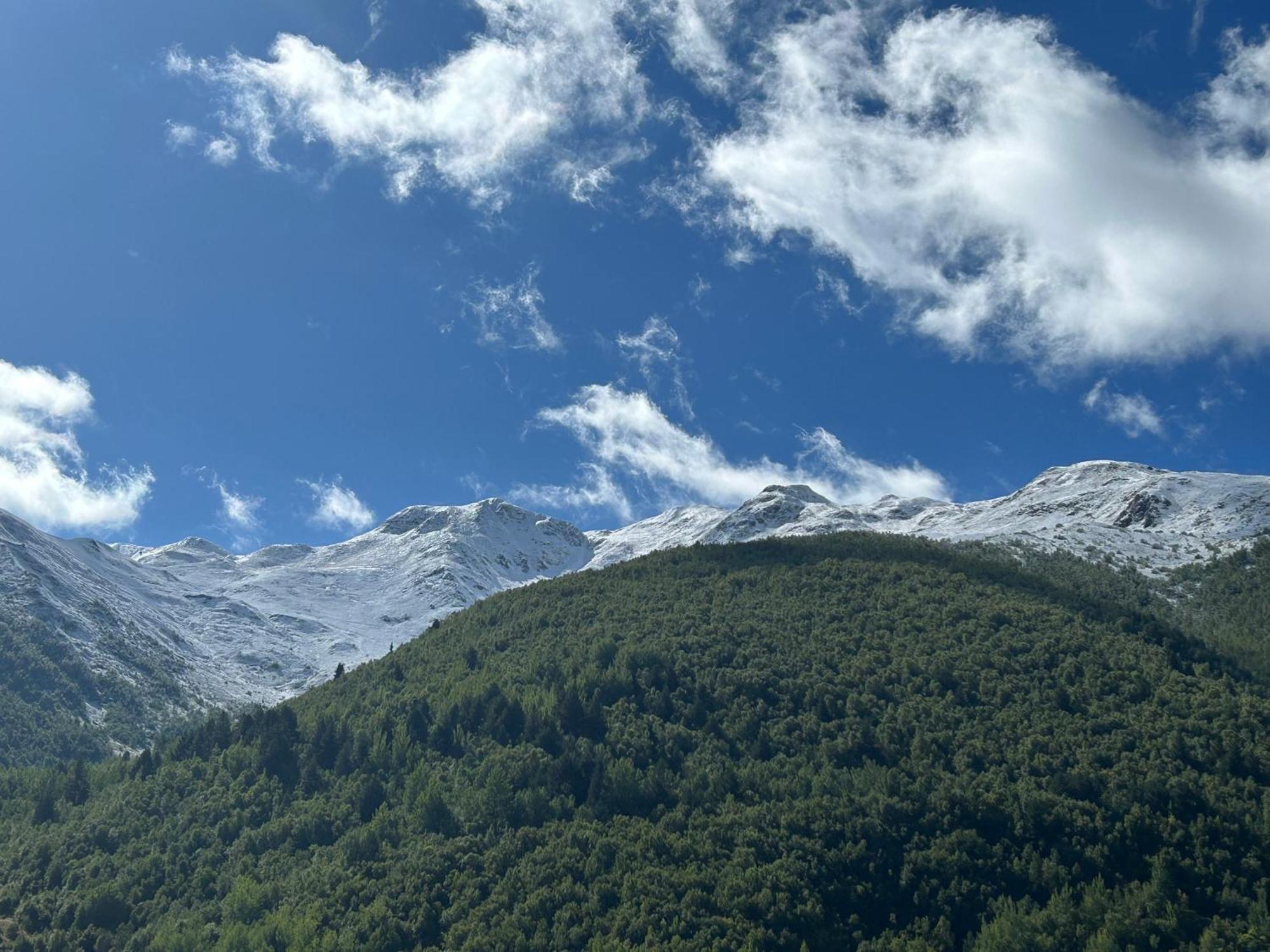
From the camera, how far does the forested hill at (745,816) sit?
416 ft

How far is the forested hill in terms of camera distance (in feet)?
416

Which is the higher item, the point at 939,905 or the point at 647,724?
the point at 647,724

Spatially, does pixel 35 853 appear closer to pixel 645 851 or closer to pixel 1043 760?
pixel 645 851

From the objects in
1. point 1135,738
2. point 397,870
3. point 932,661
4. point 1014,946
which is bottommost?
point 1014,946

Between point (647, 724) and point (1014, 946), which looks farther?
point (647, 724)

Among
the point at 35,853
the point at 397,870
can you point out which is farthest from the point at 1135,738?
the point at 35,853

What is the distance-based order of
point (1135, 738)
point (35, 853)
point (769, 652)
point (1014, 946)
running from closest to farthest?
point (1014, 946) < point (1135, 738) < point (35, 853) < point (769, 652)

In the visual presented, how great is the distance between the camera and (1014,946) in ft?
385

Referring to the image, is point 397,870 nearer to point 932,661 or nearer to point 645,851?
point 645,851

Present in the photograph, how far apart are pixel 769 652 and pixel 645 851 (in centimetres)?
6267

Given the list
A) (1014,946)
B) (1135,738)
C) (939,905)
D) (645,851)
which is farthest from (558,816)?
(1135,738)

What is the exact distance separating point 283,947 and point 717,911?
54660mm

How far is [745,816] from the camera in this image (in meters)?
144

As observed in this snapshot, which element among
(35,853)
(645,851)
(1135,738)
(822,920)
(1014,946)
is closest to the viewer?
(1014,946)
